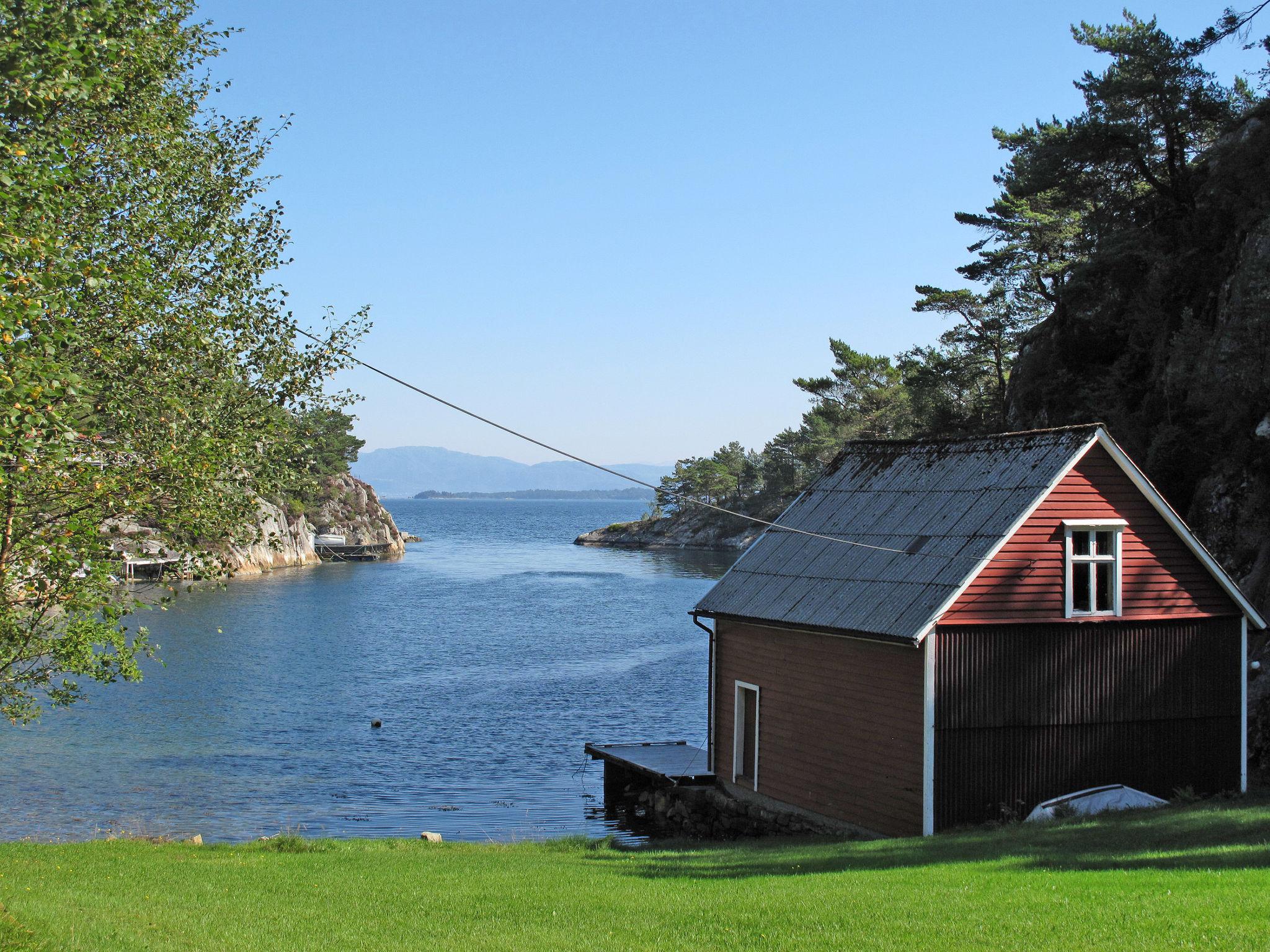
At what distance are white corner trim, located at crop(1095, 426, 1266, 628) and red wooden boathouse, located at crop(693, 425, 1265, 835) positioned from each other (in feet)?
0.15

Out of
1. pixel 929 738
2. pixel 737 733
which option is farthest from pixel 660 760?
pixel 929 738

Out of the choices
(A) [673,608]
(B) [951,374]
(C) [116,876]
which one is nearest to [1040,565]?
(C) [116,876]

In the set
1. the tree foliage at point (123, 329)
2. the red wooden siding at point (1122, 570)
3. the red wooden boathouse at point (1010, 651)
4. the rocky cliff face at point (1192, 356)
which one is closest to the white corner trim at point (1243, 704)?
the red wooden boathouse at point (1010, 651)

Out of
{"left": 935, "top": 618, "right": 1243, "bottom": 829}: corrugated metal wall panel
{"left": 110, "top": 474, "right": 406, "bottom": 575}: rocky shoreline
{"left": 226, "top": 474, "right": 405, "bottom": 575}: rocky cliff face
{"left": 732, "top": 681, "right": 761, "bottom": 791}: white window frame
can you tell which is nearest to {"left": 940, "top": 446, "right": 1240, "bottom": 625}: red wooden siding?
{"left": 935, "top": 618, "right": 1243, "bottom": 829}: corrugated metal wall panel

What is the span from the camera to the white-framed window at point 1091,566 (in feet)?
68.8

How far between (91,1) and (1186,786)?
22.3 m

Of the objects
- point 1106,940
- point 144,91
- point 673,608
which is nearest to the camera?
point 1106,940

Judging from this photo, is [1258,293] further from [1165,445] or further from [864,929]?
[864,929]

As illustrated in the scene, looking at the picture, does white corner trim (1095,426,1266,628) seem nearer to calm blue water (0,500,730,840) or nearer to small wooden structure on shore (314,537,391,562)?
calm blue water (0,500,730,840)

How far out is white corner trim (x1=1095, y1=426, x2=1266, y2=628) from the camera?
69.1 feet

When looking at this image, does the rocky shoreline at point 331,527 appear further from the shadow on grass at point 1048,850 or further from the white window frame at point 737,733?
the shadow on grass at point 1048,850

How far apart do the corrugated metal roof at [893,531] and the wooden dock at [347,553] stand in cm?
11245

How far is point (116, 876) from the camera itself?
1659cm

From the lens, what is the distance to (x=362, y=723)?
4128 centimetres
